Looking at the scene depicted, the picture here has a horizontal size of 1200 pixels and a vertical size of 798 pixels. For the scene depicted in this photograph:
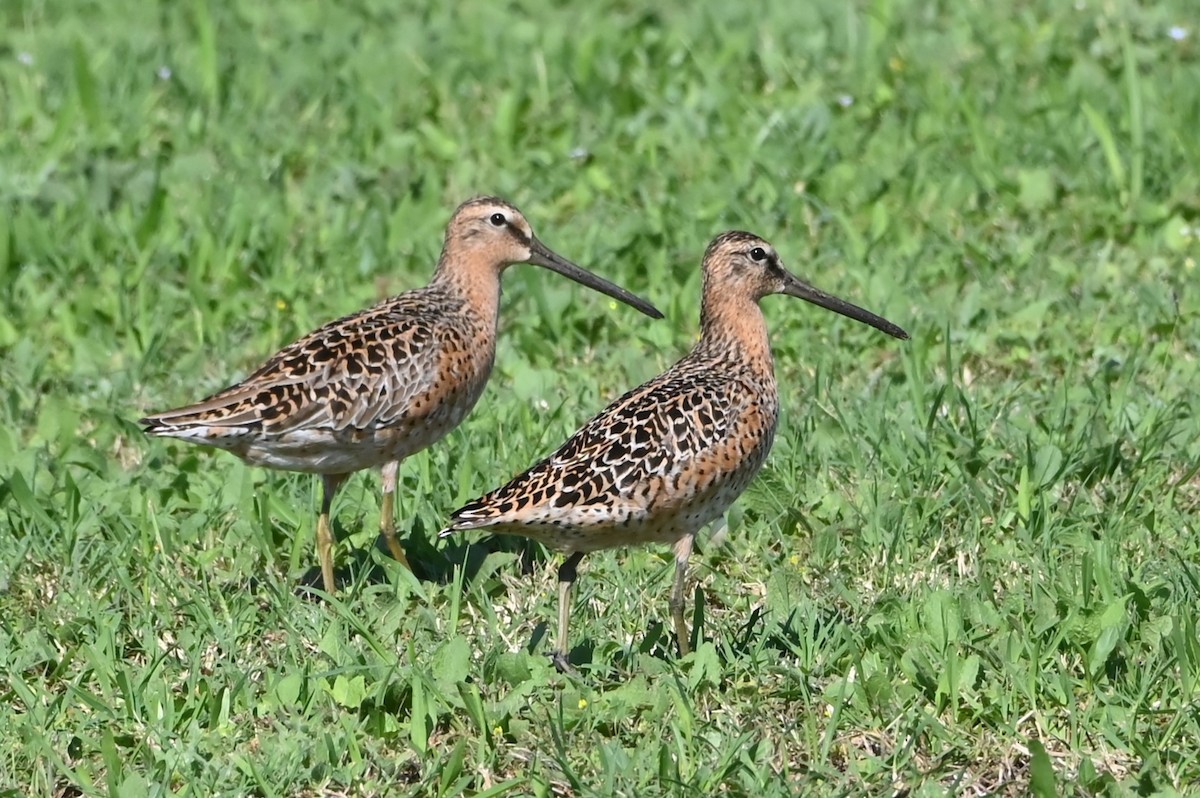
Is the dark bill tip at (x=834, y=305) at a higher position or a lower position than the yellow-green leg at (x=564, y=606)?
higher

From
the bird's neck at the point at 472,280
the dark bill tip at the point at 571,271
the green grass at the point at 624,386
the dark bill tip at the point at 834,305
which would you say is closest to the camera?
the green grass at the point at 624,386

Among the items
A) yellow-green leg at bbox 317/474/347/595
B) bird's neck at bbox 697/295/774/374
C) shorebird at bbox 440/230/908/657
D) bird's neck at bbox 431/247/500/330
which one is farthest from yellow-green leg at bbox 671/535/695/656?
bird's neck at bbox 431/247/500/330

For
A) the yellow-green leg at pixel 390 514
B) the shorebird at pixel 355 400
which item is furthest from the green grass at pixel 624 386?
the shorebird at pixel 355 400

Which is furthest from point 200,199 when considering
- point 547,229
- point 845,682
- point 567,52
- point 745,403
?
point 845,682

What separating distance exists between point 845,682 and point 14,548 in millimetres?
2756

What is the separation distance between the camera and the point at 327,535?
20.6 ft

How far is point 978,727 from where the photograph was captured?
16.9 feet

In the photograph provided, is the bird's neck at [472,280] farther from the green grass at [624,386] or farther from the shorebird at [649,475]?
the shorebird at [649,475]

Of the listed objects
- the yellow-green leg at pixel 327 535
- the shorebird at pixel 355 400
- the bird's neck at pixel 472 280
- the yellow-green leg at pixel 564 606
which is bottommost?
the yellow-green leg at pixel 327 535

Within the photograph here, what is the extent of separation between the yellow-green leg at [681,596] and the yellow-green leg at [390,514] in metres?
0.99

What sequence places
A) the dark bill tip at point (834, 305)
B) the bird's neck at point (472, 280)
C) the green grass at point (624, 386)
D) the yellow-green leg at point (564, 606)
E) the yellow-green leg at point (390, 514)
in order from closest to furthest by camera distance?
the green grass at point (624, 386) < the yellow-green leg at point (564, 606) < the yellow-green leg at point (390, 514) < the dark bill tip at point (834, 305) < the bird's neck at point (472, 280)

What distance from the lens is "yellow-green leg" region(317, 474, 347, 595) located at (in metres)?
6.12

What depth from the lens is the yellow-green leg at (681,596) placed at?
546cm

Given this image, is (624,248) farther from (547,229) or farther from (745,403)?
(745,403)
